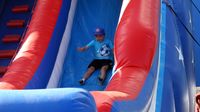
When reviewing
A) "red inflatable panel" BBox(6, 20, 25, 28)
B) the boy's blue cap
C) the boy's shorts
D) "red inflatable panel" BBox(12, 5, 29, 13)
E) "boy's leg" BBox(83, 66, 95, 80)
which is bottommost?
"boy's leg" BBox(83, 66, 95, 80)

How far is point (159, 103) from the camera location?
2.64m

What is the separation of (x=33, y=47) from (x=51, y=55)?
0.31 m

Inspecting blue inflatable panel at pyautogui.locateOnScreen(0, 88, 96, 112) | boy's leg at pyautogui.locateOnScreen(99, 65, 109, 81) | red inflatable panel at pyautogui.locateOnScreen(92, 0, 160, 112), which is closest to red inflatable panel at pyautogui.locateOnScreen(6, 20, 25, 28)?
boy's leg at pyautogui.locateOnScreen(99, 65, 109, 81)

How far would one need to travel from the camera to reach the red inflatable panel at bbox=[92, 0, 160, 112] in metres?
2.30

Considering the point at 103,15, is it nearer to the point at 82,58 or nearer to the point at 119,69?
the point at 82,58

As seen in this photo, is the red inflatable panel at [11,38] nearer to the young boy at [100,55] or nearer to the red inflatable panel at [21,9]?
the red inflatable panel at [21,9]

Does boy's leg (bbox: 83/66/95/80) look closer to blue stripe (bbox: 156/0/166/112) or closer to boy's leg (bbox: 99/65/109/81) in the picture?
boy's leg (bbox: 99/65/109/81)

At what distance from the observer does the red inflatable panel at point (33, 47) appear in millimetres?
2830

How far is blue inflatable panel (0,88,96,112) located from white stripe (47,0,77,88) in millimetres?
1971

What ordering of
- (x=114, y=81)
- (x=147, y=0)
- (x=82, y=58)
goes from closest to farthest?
1. (x=114, y=81)
2. (x=147, y=0)
3. (x=82, y=58)

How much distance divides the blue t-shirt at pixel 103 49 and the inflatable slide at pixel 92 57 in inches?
6.3

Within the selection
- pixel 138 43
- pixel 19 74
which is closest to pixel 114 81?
pixel 138 43

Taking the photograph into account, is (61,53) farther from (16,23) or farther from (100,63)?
(16,23)

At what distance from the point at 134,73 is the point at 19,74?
3.18ft
